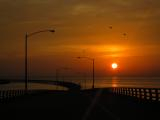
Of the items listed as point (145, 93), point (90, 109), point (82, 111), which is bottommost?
point (90, 109)

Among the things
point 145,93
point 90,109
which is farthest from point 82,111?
point 145,93

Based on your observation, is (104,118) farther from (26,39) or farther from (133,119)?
(26,39)

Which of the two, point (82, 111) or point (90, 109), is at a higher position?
point (82, 111)

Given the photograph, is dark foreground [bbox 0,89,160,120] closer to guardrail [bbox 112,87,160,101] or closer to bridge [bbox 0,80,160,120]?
bridge [bbox 0,80,160,120]

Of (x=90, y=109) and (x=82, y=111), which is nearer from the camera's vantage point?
(x=82, y=111)

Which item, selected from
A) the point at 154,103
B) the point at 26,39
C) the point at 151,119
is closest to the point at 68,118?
the point at 151,119

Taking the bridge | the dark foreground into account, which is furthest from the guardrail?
the dark foreground

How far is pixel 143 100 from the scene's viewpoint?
33.8m

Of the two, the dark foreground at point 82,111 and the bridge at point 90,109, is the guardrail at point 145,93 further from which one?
the dark foreground at point 82,111

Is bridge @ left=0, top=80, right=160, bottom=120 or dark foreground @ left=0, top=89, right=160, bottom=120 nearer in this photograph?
dark foreground @ left=0, top=89, right=160, bottom=120

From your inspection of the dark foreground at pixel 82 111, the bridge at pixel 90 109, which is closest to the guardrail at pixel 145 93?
the bridge at pixel 90 109

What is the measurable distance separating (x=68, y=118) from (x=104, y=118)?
1669 millimetres

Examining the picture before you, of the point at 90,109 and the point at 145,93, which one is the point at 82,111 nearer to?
the point at 90,109

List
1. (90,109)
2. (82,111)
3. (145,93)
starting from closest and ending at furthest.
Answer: (82,111), (90,109), (145,93)
